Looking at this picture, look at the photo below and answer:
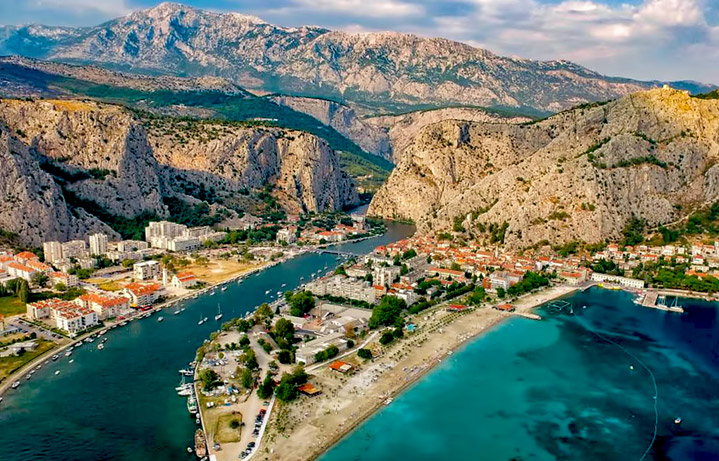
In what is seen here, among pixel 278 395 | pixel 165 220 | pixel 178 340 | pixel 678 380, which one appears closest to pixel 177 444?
pixel 278 395

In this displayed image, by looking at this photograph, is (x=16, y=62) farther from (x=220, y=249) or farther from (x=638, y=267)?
(x=638, y=267)

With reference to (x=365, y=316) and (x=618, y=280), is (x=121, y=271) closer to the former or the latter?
(x=365, y=316)

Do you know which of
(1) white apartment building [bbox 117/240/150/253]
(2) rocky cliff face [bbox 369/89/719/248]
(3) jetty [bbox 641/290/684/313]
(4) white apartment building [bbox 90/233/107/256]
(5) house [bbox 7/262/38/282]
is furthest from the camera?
(2) rocky cliff face [bbox 369/89/719/248]

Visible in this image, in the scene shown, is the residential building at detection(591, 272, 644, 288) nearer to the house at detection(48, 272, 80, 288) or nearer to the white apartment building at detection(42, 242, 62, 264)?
the house at detection(48, 272, 80, 288)

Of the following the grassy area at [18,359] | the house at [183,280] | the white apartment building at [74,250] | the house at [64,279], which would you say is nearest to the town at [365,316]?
the house at [183,280]

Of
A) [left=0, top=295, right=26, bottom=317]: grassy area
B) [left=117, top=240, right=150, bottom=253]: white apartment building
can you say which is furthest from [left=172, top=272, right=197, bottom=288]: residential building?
[left=117, top=240, right=150, bottom=253]: white apartment building

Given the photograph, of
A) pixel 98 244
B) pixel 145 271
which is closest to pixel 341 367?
pixel 145 271
